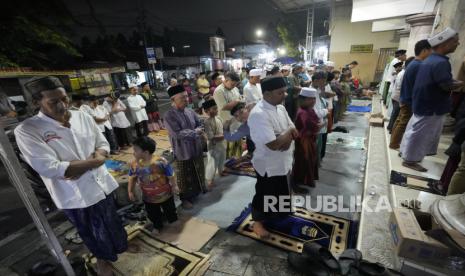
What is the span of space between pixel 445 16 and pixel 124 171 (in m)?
8.17

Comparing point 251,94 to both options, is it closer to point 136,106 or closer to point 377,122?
point 136,106

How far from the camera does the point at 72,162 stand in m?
2.00

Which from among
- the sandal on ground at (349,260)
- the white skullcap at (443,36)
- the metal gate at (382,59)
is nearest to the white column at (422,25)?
the white skullcap at (443,36)

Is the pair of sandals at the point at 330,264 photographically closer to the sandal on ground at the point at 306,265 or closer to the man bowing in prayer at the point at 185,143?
the sandal on ground at the point at 306,265

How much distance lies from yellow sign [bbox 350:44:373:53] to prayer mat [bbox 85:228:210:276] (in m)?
16.4

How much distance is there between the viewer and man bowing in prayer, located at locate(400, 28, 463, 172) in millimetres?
3098

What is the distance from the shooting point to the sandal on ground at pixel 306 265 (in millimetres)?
2287

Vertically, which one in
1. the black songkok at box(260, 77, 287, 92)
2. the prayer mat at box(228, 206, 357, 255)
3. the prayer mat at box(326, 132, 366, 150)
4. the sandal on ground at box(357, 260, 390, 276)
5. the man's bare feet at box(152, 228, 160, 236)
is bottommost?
the prayer mat at box(326, 132, 366, 150)

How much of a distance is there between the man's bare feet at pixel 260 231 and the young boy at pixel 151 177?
129cm

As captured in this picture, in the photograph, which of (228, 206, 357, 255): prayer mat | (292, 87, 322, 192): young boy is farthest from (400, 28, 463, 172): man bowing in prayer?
(228, 206, 357, 255): prayer mat

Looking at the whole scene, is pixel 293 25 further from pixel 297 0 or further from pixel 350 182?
pixel 350 182

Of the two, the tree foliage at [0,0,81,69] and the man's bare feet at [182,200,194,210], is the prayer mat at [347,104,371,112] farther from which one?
the tree foliage at [0,0,81,69]

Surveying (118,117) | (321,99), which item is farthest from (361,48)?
(118,117)

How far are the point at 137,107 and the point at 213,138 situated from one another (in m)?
4.15
